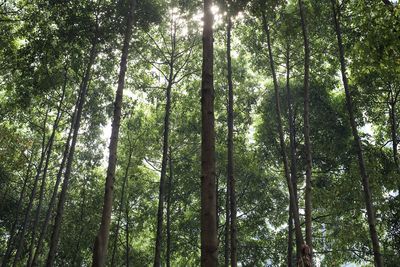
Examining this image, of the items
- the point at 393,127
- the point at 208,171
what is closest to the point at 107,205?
the point at 208,171

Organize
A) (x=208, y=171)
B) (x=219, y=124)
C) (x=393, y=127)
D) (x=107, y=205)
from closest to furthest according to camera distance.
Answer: (x=208, y=171), (x=107, y=205), (x=393, y=127), (x=219, y=124)

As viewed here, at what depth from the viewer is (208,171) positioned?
4809 mm

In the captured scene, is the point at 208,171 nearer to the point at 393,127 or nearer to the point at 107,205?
the point at 107,205

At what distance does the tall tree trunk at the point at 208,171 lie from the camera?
432 cm

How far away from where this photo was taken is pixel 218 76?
19203mm

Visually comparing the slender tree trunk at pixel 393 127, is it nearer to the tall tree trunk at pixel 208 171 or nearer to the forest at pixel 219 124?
the forest at pixel 219 124

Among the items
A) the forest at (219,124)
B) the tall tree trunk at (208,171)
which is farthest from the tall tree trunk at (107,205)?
the tall tree trunk at (208,171)

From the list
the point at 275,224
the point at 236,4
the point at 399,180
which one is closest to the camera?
the point at 236,4

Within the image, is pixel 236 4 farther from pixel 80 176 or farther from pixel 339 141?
pixel 80 176

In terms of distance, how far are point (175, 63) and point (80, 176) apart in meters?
10.1

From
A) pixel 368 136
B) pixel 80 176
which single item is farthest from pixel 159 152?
pixel 368 136

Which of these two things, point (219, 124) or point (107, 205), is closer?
point (107, 205)

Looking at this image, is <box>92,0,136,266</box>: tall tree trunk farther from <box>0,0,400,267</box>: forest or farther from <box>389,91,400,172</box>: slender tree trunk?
<box>389,91,400,172</box>: slender tree trunk

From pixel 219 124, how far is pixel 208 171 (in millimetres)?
15581
